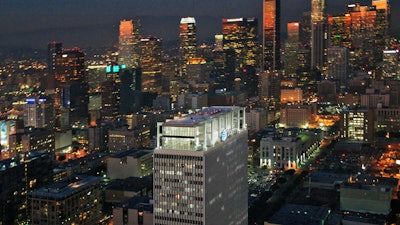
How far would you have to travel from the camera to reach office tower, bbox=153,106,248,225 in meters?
15.0

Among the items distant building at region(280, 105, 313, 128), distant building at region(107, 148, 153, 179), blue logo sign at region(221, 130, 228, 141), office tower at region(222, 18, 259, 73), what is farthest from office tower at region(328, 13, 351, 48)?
→ blue logo sign at region(221, 130, 228, 141)

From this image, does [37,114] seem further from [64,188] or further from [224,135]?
[224,135]

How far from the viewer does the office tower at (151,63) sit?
223ft

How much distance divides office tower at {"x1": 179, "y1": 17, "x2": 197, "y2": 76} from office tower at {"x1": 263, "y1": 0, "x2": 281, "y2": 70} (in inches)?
428

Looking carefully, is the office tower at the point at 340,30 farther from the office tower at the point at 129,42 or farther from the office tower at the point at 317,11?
the office tower at the point at 129,42

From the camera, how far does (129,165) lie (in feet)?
105

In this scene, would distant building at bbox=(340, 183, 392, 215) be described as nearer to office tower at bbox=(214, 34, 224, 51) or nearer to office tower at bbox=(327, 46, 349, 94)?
office tower at bbox=(327, 46, 349, 94)

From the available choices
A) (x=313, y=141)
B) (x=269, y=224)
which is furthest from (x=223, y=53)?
(x=269, y=224)

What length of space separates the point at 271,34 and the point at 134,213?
63609mm

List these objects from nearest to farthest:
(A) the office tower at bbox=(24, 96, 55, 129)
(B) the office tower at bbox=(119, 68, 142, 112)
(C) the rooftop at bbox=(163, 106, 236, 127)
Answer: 1. (C) the rooftop at bbox=(163, 106, 236, 127)
2. (A) the office tower at bbox=(24, 96, 55, 129)
3. (B) the office tower at bbox=(119, 68, 142, 112)

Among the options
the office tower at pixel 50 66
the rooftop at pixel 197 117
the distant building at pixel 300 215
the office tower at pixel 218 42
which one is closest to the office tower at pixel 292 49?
the office tower at pixel 218 42

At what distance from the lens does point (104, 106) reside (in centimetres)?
5497

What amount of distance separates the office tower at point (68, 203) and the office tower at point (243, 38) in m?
57.2

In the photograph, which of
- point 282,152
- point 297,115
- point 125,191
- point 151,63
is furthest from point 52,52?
point 125,191
